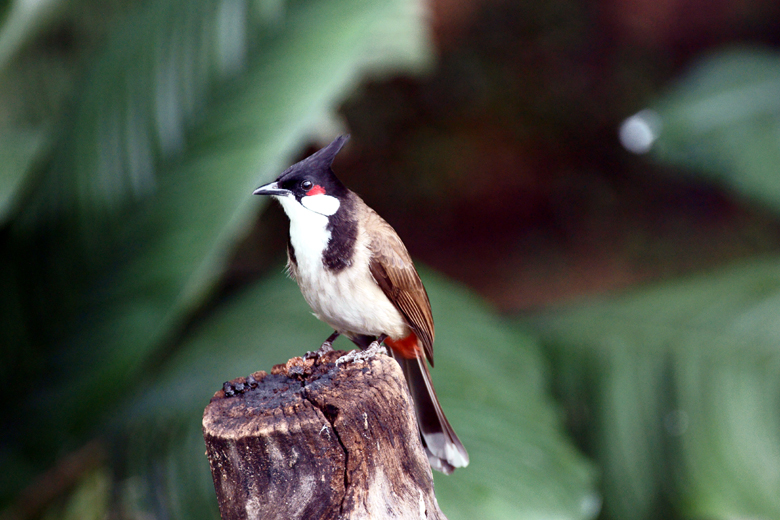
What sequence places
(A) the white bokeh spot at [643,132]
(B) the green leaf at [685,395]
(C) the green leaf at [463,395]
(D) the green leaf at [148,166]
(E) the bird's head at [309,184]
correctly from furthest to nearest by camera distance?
(A) the white bokeh spot at [643,132] → (B) the green leaf at [685,395] → (D) the green leaf at [148,166] → (C) the green leaf at [463,395] → (E) the bird's head at [309,184]

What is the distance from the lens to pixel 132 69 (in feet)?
6.37

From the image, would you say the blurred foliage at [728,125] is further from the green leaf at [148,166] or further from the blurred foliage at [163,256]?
the green leaf at [148,166]

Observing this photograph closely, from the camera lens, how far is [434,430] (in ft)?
3.92

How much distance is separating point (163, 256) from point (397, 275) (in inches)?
33.3

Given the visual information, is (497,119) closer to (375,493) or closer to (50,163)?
(50,163)

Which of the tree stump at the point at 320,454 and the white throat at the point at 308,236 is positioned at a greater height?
the white throat at the point at 308,236

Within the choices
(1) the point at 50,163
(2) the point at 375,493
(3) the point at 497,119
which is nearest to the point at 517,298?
(3) the point at 497,119

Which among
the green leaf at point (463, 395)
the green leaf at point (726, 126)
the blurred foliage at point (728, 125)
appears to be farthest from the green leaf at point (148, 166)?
the blurred foliage at point (728, 125)

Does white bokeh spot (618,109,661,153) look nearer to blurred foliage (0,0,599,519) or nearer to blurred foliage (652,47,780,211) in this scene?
blurred foliage (652,47,780,211)

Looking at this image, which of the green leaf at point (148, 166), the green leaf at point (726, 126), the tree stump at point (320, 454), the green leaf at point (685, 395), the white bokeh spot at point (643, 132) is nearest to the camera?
the tree stump at point (320, 454)

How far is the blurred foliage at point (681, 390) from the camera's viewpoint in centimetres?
216

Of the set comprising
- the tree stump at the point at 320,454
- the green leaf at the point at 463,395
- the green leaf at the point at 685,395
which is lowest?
the green leaf at the point at 685,395

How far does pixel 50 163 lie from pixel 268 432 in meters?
1.58

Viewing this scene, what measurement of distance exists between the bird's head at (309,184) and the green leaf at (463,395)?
804mm
